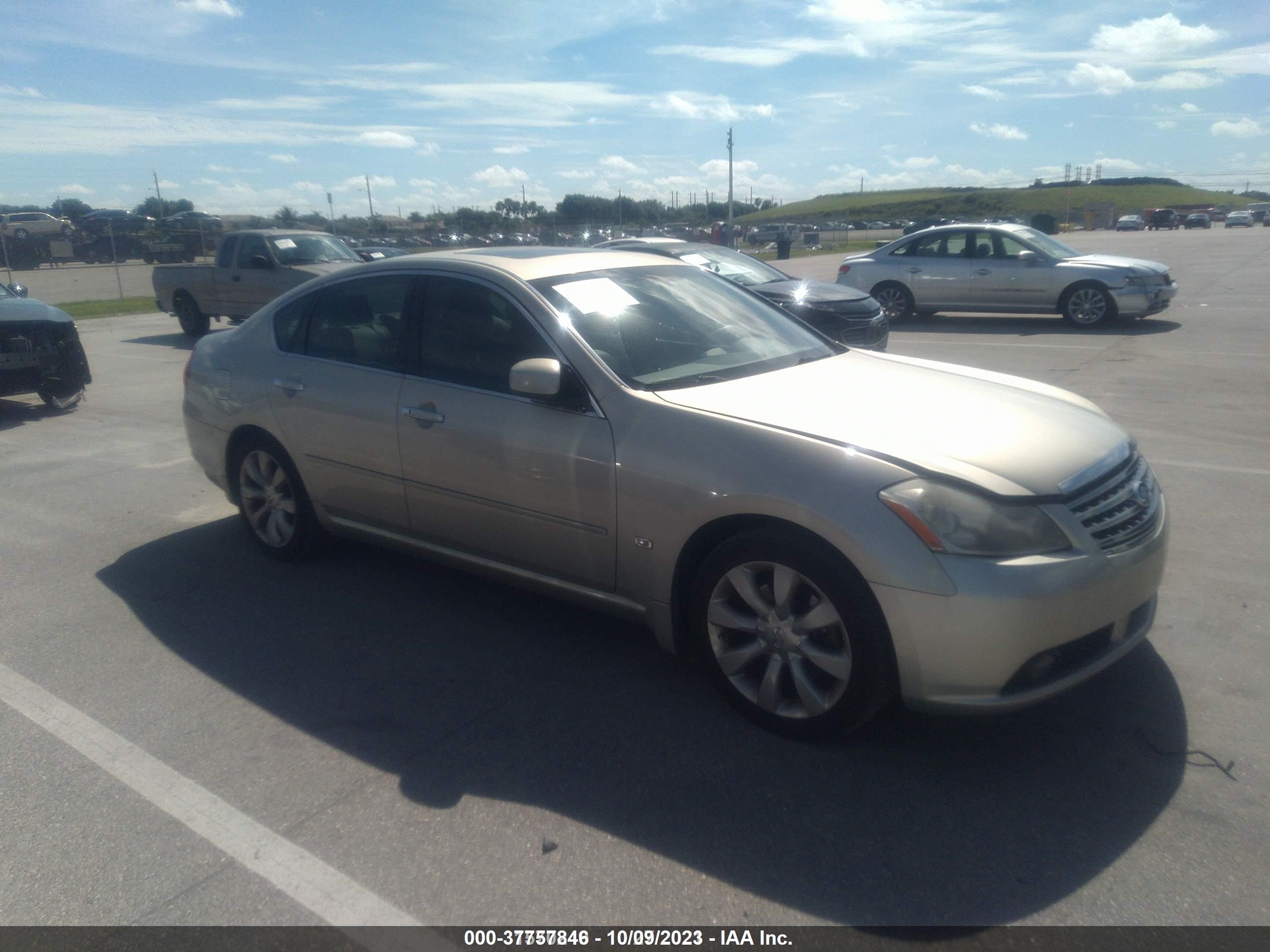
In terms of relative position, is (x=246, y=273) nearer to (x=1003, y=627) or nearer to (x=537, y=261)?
(x=537, y=261)

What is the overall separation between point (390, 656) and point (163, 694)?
93cm

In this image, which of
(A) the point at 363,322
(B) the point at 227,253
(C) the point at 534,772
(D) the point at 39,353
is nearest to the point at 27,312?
(D) the point at 39,353

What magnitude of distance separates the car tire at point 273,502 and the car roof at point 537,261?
120 centimetres

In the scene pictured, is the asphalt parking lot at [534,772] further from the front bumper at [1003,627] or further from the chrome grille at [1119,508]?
the chrome grille at [1119,508]

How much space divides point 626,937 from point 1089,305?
46.2 ft

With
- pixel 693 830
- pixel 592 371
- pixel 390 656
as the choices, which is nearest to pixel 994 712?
pixel 693 830

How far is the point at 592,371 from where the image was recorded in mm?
3959

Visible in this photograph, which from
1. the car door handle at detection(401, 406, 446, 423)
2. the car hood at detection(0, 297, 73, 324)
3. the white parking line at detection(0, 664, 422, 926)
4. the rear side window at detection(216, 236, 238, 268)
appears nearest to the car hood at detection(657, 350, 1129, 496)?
the car door handle at detection(401, 406, 446, 423)

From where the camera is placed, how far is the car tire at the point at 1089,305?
1430 centimetres

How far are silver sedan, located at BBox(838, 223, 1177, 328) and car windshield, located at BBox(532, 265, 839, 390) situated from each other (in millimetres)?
11163

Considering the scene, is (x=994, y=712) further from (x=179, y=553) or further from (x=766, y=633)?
(x=179, y=553)

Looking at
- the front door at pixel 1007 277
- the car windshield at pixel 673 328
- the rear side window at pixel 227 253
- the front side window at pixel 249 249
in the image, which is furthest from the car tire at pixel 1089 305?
the rear side window at pixel 227 253

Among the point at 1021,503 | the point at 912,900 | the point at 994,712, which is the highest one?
the point at 1021,503

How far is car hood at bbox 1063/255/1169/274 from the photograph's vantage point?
14336 mm
